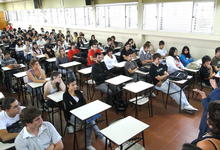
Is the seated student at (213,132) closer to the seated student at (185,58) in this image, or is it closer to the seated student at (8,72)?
the seated student at (185,58)

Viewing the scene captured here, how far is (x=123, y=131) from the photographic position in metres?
2.36

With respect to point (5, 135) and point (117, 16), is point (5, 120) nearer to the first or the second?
point (5, 135)

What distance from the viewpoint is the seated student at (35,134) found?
6.19 ft

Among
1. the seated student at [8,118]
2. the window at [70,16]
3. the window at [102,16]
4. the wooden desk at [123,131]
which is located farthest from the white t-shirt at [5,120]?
the window at [70,16]

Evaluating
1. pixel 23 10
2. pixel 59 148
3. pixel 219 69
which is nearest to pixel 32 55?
pixel 59 148

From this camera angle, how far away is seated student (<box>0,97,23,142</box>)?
2.32 meters

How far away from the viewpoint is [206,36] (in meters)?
6.09

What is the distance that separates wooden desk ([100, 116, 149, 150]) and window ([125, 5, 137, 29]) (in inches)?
250

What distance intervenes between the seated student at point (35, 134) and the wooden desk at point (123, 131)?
586 mm

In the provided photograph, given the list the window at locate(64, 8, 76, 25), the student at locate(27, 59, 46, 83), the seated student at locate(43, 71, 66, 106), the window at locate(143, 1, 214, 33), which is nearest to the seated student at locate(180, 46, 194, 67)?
the window at locate(143, 1, 214, 33)

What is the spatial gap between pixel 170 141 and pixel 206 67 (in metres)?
2.19

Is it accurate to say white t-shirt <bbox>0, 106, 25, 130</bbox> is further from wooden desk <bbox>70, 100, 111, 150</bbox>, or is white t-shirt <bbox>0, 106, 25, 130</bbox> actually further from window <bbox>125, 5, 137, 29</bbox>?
window <bbox>125, 5, 137, 29</bbox>

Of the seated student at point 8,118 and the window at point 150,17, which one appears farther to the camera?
the window at point 150,17

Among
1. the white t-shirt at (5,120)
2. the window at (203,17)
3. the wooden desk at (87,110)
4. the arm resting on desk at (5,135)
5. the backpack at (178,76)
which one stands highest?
the window at (203,17)
